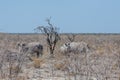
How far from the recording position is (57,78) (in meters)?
15.2

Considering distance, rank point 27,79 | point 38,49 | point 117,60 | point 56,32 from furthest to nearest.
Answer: point 56,32 < point 38,49 < point 27,79 < point 117,60

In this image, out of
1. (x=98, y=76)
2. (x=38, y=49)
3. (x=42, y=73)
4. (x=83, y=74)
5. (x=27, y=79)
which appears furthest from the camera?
(x=38, y=49)

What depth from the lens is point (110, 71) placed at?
1332cm

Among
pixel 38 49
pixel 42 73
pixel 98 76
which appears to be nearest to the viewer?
pixel 98 76

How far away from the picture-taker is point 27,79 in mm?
14523

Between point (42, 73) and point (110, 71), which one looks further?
point (42, 73)

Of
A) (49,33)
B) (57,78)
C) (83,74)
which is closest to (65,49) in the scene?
(49,33)

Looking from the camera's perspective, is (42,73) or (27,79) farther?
(42,73)

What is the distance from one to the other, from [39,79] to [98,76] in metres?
3.93

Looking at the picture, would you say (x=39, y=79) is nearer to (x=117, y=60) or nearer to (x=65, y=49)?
(x=117, y=60)

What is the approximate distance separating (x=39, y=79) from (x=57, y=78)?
0.67m

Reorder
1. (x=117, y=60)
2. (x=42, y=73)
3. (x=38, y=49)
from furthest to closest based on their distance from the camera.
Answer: (x=38, y=49)
(x=42, y=73)
(x=117, y=60)

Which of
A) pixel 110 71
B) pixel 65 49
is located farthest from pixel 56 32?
pixel 110 71

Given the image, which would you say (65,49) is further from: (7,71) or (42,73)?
(7,71)
